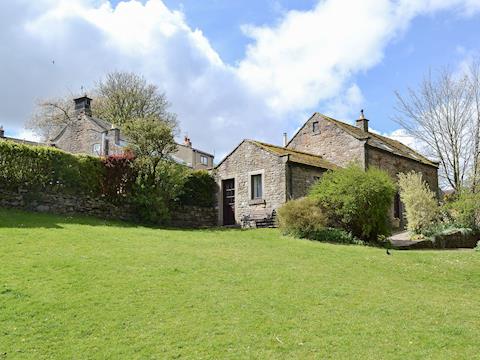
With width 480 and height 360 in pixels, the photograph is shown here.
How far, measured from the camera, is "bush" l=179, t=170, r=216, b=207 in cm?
2325

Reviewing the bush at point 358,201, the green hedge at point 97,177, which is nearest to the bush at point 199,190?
the green hedge at point 97,177

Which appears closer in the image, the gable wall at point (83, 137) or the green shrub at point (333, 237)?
the green shrub at point (333, 237)

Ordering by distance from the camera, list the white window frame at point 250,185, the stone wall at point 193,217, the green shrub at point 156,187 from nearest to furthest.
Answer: the green shrub at point 156,187
the white window frame at point 250,185
the stone wall at point 193,217

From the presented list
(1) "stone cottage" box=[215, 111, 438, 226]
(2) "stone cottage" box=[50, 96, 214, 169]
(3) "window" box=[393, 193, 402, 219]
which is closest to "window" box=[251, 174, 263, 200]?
(1) "stone cottage" box=[215, 111, 438, 226]

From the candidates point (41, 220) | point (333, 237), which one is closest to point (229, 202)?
point (333, 237)

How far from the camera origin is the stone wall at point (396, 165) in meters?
25.5

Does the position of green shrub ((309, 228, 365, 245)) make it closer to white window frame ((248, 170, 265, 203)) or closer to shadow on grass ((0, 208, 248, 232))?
white window frame ((248, 170, 265, 203))

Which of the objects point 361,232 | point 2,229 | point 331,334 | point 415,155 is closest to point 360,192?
point 361,232

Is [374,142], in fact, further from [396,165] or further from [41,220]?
[41,220]

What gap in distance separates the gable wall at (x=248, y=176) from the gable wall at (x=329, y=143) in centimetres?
504

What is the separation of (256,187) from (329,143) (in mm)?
6473

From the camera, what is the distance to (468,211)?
20.3 meters

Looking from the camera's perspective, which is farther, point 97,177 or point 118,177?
point 118,177

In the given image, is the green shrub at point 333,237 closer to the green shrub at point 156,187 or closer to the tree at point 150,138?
the green shrub at point 156,187
